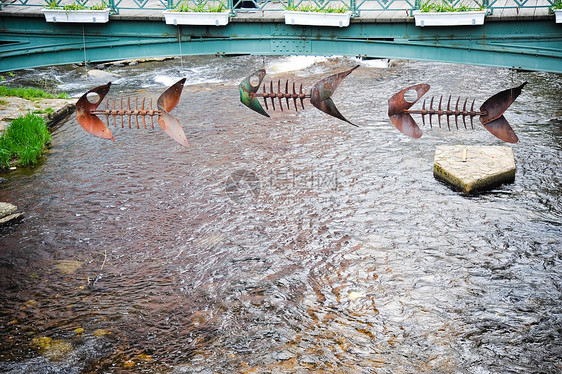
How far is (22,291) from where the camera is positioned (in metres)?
10.9

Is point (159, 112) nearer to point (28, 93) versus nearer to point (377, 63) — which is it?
point (28, 93)

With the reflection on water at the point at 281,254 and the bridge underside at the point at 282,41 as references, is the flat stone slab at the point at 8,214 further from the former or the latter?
the bridge underside at the point at 282,41

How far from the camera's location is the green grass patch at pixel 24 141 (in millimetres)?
16031

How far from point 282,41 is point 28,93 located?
38.5 feet

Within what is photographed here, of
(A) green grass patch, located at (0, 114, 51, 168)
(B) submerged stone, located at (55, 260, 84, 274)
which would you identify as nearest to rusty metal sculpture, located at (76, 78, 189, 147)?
(B) submerged stone, located at (55, 260, 84, 274)

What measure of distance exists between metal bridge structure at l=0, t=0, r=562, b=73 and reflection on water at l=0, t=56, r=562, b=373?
3.49 m

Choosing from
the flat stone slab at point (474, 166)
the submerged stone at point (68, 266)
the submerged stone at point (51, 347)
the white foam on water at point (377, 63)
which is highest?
the white foam on water at point (377, 63)

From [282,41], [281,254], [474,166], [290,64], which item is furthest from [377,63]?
[281,254]

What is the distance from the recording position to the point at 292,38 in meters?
11.7

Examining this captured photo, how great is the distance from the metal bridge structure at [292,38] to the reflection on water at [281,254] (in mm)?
3488

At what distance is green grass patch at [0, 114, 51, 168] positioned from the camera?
16.0 m

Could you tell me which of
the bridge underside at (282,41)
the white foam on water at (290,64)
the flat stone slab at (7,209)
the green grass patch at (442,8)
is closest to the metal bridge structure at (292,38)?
the bridge underside at (282,41)

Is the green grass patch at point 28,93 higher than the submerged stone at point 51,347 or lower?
higher

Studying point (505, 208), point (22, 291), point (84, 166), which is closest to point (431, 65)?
point (505, 208)
